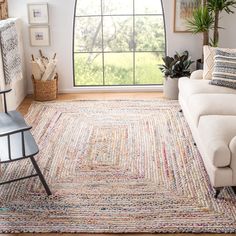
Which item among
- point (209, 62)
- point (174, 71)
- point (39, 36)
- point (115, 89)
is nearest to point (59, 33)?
point (39, 36)

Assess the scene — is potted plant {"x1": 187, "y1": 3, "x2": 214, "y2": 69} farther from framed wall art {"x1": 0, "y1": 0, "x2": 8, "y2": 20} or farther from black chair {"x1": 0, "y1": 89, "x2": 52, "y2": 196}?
black chair {"x1": 0, "y1": 89, "x2": 52, "y2": 196}

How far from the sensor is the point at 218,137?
303cm

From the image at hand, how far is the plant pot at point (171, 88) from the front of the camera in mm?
5238

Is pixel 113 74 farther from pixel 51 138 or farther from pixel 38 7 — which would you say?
pixel 51 138

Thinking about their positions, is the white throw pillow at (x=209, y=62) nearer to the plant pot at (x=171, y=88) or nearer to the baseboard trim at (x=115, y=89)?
the plant pot at (x=171, y=88)

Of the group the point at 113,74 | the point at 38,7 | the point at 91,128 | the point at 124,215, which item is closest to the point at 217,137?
the point at 124,215

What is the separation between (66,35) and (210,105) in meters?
2.52

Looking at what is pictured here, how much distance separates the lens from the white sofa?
2.93 metres

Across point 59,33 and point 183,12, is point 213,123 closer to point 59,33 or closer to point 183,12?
point 183,12

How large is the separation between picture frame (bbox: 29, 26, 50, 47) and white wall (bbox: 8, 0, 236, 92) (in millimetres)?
60

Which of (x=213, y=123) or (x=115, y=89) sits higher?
(x=213, y=123)

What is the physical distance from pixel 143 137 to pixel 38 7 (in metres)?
2.36

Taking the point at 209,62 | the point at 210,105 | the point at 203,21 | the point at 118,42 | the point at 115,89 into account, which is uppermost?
the point at 203,21

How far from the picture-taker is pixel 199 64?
17.5 ft
